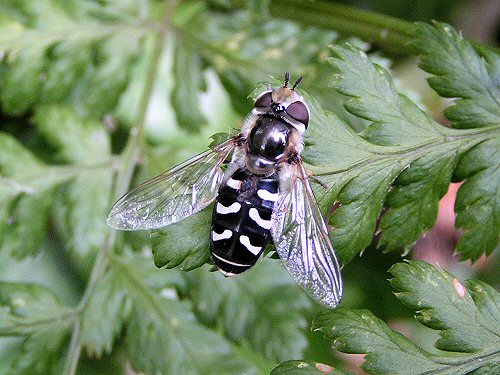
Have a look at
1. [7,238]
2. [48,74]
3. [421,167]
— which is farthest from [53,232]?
[421,167]

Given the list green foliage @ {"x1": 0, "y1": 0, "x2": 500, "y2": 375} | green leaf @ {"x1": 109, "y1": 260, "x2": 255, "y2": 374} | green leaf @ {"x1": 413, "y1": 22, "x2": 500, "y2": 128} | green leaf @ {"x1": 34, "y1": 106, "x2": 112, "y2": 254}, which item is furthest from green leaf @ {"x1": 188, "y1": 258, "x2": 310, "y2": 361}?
green leaf @ {"x1": 413, "y1": 22, "x2": 500, "y2": 128}

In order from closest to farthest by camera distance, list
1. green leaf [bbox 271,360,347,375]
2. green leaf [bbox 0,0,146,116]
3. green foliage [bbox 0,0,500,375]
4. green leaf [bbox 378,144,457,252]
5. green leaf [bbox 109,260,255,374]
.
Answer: green leaf [bbox 271,360,347,375]
green foliage [bbox 0,0,500,375]
green leaf [bbox 378,144,457,252]
green leaf [bbox 109,260,255,374]
green leaf [bbox 0,0,146,116]

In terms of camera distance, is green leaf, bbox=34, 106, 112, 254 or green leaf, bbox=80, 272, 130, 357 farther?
green leaf, bbox=34, 106, 112, 254

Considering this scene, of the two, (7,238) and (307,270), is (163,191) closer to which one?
(307,270)

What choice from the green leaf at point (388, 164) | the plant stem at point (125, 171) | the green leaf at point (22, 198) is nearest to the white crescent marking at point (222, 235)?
the green leaf at point (388, 164)

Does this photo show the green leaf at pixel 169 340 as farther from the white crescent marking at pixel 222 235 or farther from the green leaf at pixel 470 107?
the green leaf at pixel 470 107

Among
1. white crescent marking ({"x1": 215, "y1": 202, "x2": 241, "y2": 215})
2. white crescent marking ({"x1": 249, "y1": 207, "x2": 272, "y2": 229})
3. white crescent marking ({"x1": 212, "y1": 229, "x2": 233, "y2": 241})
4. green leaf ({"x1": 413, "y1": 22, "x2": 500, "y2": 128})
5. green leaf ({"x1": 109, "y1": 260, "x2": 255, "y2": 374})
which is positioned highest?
green leaf ({"x1": 413, "y1": 22, "x2": 500, "y2": 128})

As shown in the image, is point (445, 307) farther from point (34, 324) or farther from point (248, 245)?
point (34, 324)

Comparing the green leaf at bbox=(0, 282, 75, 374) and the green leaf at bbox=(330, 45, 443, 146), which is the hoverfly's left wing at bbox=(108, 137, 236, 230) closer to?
the green leaf at bbox=(330, 45, 443, 146)
